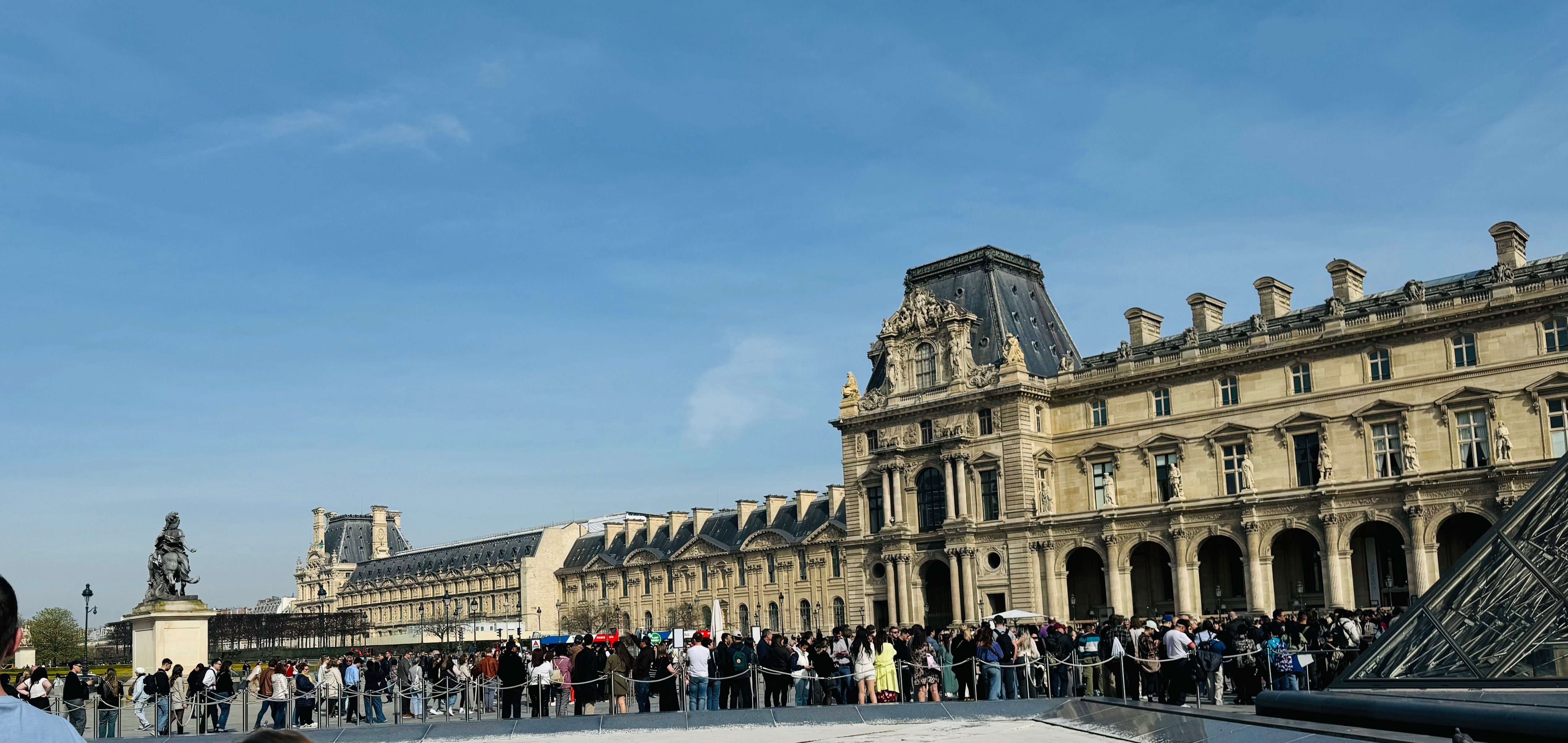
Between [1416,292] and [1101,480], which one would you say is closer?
[1416,292]

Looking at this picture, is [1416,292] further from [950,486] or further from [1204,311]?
[950,486]

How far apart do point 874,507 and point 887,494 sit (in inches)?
67.1

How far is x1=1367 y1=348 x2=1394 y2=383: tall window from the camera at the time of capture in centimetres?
4744

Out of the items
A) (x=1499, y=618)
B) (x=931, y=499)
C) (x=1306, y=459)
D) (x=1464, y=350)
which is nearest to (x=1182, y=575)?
(x=1306, y=459)

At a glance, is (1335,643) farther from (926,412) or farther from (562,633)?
(562,633)

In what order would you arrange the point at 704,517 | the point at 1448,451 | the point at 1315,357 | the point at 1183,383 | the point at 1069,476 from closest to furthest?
the point at 1448,451
the point at 1315,357
the point at 1183,383
the point at 1069,476
the point at 704,517

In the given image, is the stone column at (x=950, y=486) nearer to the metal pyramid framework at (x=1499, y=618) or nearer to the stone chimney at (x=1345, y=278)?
the stone chimney at (x=1345, y=278)

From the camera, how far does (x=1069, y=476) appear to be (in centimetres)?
5766

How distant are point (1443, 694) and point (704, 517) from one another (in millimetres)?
86828

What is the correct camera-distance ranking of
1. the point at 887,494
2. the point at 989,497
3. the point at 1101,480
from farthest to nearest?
1. the point at 887,494
2. the point at 989,497
3. the point at 1101,480

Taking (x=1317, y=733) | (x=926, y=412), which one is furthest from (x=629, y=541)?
(x=1317, y=733)

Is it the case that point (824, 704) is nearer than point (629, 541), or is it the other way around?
point (824, 704)

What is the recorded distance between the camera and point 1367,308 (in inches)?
1897

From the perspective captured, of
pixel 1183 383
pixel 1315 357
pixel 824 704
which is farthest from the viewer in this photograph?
pixel 1183 383
